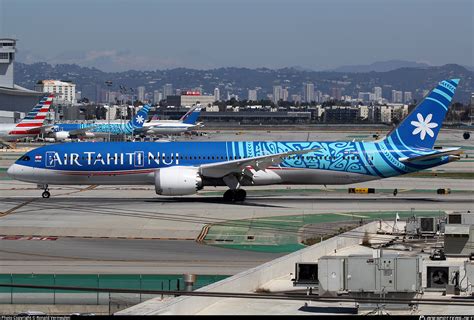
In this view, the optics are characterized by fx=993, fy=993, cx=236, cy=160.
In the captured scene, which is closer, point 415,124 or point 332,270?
point 332,270

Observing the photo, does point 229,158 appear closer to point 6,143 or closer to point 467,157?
point 467,157

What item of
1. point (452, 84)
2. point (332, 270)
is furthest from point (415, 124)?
point (332, 270)

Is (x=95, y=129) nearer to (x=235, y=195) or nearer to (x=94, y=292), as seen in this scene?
(x=235, y=195)

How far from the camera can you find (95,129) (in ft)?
619

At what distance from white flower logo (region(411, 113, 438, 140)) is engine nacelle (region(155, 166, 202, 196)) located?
1598cm

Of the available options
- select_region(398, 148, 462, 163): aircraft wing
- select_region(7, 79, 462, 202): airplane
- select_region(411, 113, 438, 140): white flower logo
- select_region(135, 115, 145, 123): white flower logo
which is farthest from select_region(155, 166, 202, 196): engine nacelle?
select_region(135, 115, 145, 123): white flower logo

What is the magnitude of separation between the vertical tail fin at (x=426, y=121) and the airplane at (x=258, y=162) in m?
0.07

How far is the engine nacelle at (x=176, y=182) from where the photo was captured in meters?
65.6

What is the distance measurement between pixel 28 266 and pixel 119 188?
39.9 meters

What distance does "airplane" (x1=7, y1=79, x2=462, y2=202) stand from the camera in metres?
68.3

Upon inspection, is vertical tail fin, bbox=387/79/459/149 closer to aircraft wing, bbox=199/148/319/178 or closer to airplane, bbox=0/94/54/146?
aircraft wing, bbox=199/148/319/178

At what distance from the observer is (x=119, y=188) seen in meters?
82.7

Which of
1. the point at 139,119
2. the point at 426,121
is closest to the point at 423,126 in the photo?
the point at 426,121

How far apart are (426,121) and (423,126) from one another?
0.45 m
